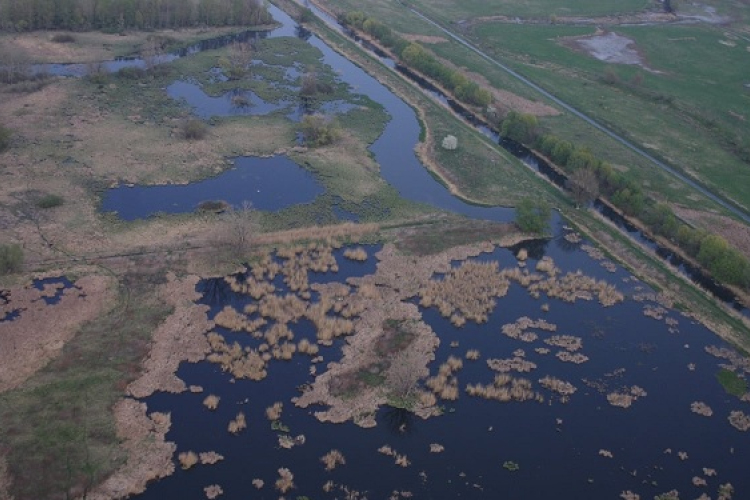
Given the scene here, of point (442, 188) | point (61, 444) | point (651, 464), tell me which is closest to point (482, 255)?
point (442, 188)

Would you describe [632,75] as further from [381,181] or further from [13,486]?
[13,486]

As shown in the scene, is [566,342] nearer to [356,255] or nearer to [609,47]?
[356,255]

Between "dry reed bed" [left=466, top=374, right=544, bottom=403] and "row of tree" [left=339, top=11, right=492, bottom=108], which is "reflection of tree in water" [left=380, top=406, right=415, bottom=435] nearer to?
"dry reed bed" [left=466, top=374, right=544, bottom=403]

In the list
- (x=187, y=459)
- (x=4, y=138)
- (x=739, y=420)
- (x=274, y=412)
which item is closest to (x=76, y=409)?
(x=187, y=459)

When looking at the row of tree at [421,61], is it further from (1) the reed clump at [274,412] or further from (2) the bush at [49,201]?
(1) the reed clump at [274,412]

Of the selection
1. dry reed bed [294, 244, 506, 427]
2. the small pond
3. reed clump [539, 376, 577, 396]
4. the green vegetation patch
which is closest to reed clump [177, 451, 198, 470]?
dry reed bed [294, 244, 506, 427]
